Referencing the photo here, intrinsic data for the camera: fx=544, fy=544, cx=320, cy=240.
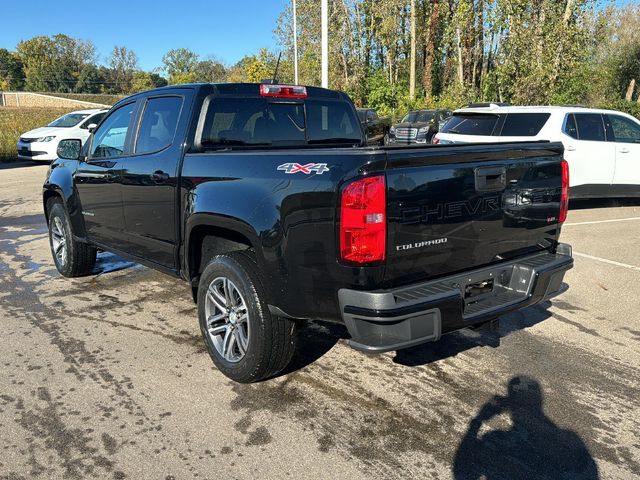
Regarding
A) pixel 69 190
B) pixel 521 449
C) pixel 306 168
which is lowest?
pixel 521 449

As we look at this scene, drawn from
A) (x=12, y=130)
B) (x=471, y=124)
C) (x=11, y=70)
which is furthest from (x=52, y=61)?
(x=471, y=124)

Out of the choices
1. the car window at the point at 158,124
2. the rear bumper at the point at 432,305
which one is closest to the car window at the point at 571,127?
the rear bumper at the point at 432,305

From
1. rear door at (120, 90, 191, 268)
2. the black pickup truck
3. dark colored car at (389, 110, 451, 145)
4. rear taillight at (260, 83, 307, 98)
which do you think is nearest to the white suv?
rear taillight at (260, 83, 307, 98)

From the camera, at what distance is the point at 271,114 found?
4320 millimetres

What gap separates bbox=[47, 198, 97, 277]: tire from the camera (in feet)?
18.8

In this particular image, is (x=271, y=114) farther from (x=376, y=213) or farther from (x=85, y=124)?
(x=85, y=124)

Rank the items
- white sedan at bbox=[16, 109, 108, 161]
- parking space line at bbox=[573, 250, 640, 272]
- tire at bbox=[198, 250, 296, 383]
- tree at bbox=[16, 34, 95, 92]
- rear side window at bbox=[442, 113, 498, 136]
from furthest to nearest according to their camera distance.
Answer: tree at bbox=[16, 34, 95, 92] < white sedan at bbox=[16, 109, 108, 161] < rear side window at bbox=[442, 113, 498, 136] < parking space line at bbox=[573, 250, 640, 272] < tire at bbox=[198, 250, 296, 383]

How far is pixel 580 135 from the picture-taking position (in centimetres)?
922

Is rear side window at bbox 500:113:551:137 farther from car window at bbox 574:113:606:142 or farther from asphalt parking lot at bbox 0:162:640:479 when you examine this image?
asphalt parking lot at bbox 0:162:640:479

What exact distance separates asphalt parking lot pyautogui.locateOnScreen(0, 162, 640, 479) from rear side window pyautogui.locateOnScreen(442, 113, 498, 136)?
4.88 metres

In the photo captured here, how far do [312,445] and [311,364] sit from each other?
3.35ft

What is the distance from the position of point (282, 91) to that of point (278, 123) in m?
0.26

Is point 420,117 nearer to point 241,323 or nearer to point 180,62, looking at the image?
point 241,323

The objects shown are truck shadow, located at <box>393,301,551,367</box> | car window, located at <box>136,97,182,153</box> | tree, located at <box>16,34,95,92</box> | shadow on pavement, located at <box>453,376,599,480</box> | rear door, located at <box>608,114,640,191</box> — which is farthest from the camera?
tree, located at <box>16,34,95,92</box>
